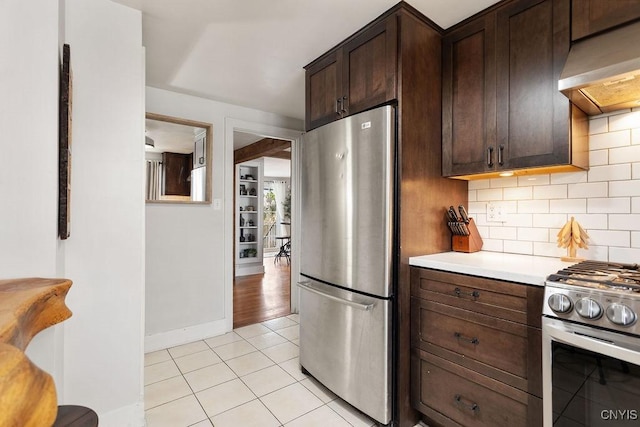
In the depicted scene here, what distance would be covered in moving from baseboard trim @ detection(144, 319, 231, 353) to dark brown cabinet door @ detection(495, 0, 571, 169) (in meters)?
2.81

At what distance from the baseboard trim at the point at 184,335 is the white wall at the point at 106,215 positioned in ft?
3.61

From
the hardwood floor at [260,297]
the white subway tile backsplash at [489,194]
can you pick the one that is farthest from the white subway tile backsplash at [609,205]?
the hardwood floor at [260,297]

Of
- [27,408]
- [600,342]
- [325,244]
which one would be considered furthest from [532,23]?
[27,408]

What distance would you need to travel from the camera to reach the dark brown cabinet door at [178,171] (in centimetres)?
308

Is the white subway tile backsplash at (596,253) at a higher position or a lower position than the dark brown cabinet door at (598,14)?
lower

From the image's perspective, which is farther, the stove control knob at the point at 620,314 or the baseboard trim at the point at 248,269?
the baseboard trim at the point at 248,269

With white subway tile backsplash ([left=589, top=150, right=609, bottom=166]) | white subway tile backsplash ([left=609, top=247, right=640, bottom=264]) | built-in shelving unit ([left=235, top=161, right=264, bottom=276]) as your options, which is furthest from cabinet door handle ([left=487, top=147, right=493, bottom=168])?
built-in shelving unit ([left=235, top=161, right=264, bottom=276])

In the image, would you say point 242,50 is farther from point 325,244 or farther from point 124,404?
point 124,404

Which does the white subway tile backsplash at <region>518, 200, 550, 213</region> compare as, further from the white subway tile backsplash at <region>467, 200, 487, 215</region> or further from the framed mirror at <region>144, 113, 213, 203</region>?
the framed mirror at <region>144, 113, 213, 203</region>

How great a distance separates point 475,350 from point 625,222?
100cm

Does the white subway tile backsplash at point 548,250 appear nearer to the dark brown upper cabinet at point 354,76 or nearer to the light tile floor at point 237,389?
the dark brown upper cabinet at point 354,76

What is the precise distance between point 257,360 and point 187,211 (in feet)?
4.92

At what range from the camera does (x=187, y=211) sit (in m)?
2.93

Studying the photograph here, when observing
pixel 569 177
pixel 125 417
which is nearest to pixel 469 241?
pixel 569 177
